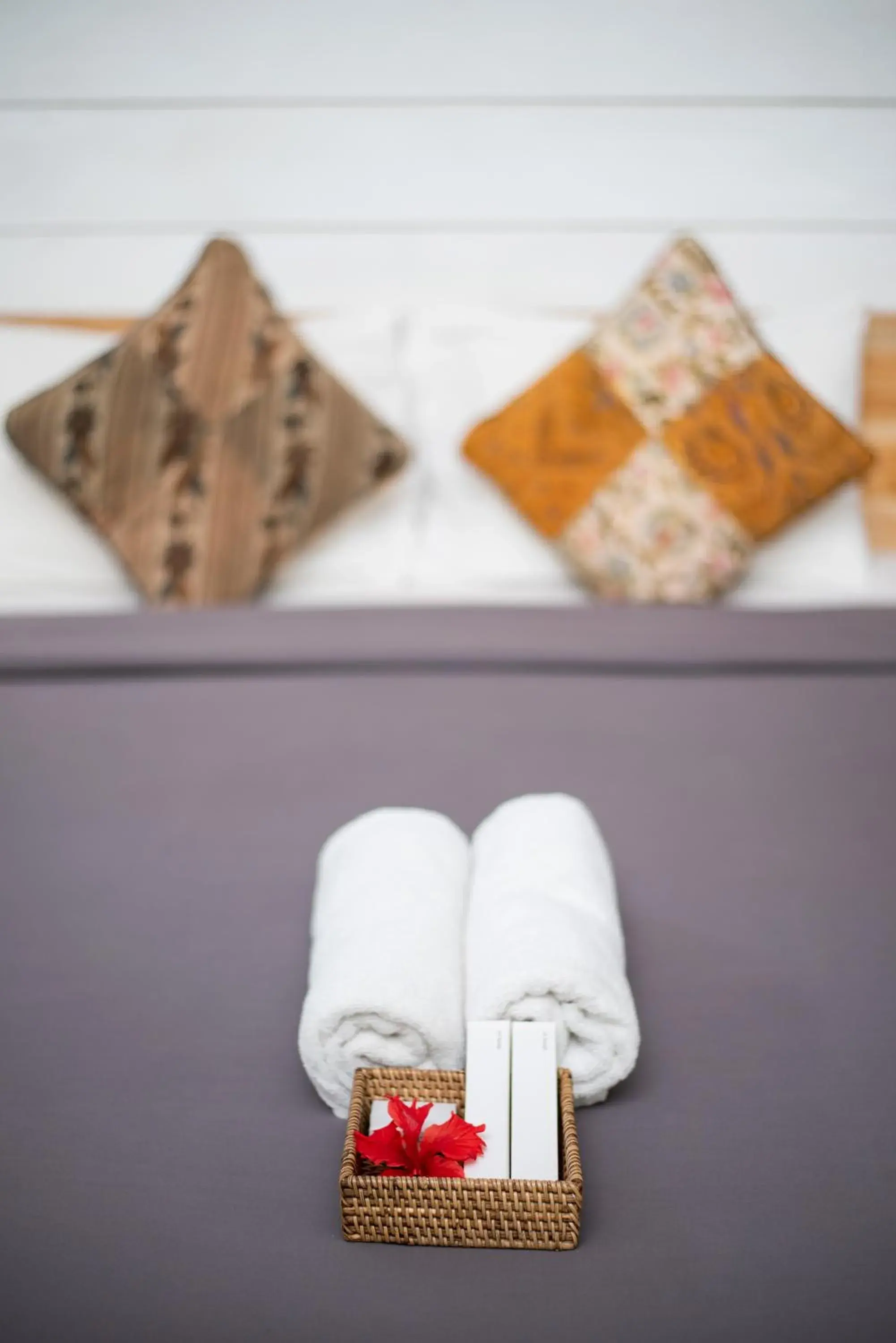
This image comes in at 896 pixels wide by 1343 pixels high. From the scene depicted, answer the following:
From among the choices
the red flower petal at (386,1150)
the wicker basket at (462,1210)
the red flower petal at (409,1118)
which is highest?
the red flower petal at (409,1118)

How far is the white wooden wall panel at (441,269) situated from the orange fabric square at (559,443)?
441 mm

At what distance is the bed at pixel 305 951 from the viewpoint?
0.83 m

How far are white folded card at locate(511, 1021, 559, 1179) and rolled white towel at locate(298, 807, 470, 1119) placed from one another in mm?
74

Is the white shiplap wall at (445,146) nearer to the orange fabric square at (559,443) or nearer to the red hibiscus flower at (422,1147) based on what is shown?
the orange fabric square at (559,443)

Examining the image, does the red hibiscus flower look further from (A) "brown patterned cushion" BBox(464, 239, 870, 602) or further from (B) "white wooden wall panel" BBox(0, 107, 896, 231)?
(B) "white wooden wall panel" BBox(0, 107, 896, 231)

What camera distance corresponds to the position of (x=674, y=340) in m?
2.07

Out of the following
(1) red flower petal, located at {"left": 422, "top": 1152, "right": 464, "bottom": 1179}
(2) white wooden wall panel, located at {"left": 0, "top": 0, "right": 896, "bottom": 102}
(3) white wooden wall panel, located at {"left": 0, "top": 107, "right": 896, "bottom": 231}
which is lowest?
(1) red flower petal, located at {"left": 422, "top": 1152, "right": 464, "bottom": 1179}

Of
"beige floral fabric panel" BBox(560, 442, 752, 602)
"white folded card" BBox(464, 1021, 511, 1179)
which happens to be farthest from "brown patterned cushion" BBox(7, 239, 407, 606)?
"white folded card" BBox(464, 1021, 511, 1179)

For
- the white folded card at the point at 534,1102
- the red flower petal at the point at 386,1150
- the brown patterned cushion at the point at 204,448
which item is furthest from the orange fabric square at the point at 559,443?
the red flower petal at the point at 386,1150

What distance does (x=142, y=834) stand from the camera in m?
1.39

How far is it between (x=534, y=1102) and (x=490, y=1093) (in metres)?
0.03

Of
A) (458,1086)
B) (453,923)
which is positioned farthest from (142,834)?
(458,1086)

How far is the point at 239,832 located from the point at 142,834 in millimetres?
114

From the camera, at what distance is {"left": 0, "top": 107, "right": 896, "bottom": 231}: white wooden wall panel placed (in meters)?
2.39
